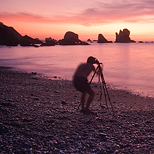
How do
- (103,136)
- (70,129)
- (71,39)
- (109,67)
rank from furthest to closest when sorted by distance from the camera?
1. (71,39)
2. (109,67)
3. (70,129)
4. (103,136)

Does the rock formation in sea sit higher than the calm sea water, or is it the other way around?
the rock formation in sea

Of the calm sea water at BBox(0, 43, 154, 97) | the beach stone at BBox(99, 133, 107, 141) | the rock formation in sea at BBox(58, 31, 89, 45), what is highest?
the rock formation in sea at BBox(58, 31, 89, 45)

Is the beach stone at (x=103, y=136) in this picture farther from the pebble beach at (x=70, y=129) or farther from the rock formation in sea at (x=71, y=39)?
the rock formation in sea at (x=71, y=39)

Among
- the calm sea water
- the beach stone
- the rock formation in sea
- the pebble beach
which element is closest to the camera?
the pebble beach

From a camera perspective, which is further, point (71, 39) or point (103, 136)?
point (71, 39)

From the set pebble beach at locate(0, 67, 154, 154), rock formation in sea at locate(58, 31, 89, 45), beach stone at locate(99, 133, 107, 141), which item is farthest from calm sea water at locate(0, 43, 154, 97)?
rock formation in sea at locate(58, 31, 89, 45)

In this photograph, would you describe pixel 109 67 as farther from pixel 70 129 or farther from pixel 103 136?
pixel 103 136

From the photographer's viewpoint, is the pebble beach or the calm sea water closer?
the pebble beach

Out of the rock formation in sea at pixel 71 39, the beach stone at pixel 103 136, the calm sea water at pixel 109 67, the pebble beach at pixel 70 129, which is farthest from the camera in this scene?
the rock formation in sea at pixel 71 39

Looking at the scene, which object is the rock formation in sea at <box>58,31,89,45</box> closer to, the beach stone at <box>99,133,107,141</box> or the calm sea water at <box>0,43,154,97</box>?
the calm sea water at <box>0,43,154,97</box>

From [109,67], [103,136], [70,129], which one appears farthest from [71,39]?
[103,136]

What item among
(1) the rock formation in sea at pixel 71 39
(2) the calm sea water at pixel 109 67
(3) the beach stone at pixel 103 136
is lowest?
(3) the beach stone at pixel 103 136

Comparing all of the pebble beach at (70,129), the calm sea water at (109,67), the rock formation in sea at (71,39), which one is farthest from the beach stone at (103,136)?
the rock formation in sea at (71,39)

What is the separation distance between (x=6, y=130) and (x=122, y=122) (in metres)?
4.26
